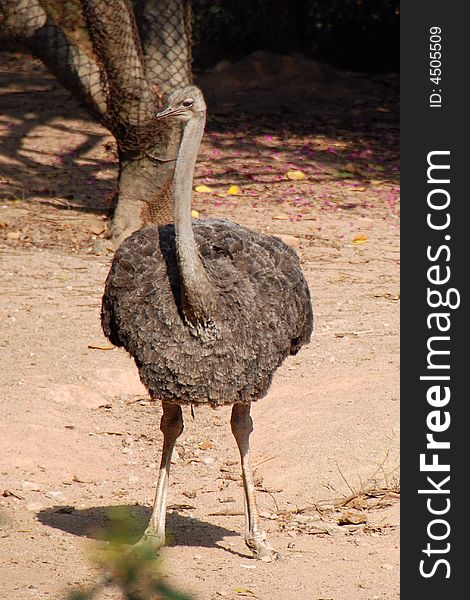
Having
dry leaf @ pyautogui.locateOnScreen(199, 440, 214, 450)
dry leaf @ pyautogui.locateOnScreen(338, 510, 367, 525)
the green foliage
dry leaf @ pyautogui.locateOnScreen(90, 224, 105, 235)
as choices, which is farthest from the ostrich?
dry leaf @ pyautogui.locateOnScreen(90, 224, 105, 235)

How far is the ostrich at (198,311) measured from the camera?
4531mm

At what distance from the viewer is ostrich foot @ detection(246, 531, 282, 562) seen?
4.90 metres

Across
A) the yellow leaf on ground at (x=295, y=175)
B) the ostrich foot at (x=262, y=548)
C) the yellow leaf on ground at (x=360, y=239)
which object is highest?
the yellow leaf on ground at (x=295, y=175)

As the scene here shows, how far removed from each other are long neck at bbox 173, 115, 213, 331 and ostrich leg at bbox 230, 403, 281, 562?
28.6 inches

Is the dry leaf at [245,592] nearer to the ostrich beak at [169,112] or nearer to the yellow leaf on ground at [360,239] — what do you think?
the ostrich beak at [169,112]

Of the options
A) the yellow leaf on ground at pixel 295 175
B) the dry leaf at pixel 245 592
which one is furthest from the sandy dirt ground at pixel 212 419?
the yellow leaf on ground at pixel 295 175

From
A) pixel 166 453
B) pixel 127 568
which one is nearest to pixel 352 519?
pixel 166 453

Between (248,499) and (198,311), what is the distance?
108 centimetres

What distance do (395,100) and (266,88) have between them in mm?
1959

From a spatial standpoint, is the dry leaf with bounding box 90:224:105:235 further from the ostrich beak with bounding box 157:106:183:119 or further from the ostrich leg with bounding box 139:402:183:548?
the ostrich beak with bounding box 157:106:183:119

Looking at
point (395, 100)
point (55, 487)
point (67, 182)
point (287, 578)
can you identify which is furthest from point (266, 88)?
point (287, 578)

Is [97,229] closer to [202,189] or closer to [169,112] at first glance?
[202,189]

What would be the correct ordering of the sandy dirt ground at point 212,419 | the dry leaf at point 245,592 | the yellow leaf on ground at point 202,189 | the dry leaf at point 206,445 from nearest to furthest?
the dry leaf at point 245,592 < the sandy dirt ground at point 212,419 < the dry leaf at point 206,445 < the yellow leaf on ground at point 202,189

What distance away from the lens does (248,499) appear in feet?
16.6
